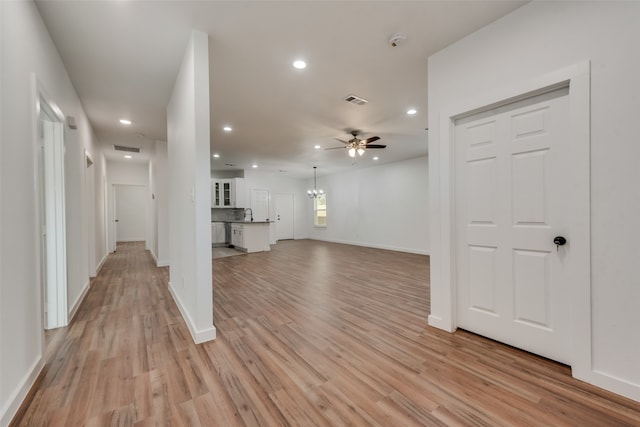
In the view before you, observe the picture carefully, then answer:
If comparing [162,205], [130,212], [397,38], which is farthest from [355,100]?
[130,212]

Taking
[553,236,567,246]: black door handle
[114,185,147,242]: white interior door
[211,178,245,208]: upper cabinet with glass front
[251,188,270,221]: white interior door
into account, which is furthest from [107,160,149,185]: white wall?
[553,236,567,246]: black door handle

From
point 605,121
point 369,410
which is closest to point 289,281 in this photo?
point 369,410

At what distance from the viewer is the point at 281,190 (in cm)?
1097

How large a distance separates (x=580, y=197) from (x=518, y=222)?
0.44 meters

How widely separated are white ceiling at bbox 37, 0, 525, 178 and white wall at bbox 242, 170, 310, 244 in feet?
16.4

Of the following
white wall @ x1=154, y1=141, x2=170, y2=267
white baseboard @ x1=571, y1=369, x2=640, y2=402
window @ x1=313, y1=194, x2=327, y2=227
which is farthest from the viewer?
window @ x1=313, y1=194, x2=327, y2=227

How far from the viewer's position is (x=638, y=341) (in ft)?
5.28

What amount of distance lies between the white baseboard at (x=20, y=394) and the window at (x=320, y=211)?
944cm

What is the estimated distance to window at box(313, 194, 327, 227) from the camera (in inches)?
437

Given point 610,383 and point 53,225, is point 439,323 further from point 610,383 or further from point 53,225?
point 53,225

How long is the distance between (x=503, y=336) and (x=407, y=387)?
1.16 metres

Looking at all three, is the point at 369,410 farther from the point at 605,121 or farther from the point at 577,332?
the point at 605,121

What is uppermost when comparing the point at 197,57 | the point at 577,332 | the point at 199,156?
the point at 197,57

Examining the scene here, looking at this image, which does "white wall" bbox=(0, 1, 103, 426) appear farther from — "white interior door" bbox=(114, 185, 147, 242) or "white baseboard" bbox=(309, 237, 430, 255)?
"white interior door" bbox=(114, 185, 147, 242)
